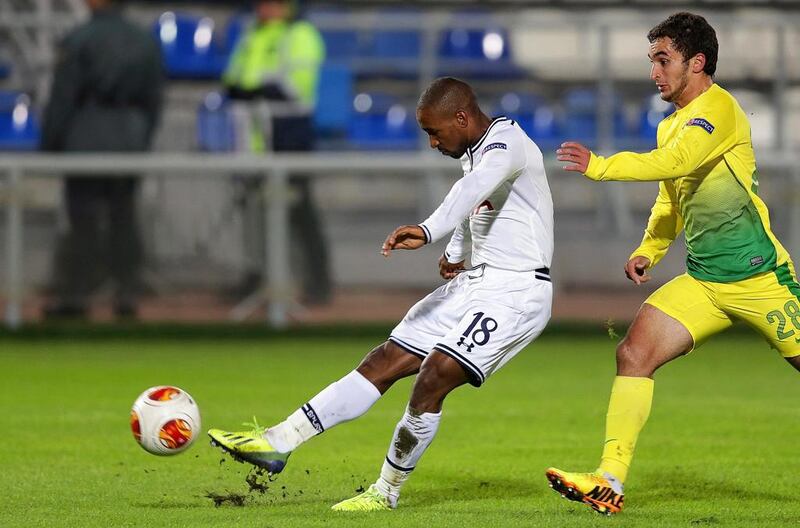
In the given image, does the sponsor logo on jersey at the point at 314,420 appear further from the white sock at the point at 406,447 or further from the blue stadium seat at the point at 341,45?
the blue stadium seat at the point at 341,45

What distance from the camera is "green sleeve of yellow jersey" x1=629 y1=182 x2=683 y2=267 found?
6.01 meters

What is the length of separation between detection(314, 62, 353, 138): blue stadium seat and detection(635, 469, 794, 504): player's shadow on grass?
11366mm

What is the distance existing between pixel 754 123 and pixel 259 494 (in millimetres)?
14107

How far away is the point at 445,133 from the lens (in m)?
5.64

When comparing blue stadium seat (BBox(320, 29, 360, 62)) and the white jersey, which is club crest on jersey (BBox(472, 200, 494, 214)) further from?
blue stadium seat (BBox(320, 29, 360, 62))

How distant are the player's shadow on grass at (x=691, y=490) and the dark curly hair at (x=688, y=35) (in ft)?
5.79

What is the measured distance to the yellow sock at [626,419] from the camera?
558 cm

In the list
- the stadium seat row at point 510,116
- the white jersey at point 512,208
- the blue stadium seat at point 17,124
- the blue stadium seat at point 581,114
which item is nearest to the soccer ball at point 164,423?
the white jersey at point 512,208

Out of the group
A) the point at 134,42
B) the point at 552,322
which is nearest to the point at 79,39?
the point at 134,42

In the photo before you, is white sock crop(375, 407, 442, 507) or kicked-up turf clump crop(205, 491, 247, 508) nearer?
white sock crop(375, 407, 442, 507)

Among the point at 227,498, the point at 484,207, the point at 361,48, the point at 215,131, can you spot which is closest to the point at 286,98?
the point at 215,131

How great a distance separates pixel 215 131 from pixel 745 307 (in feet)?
35.5

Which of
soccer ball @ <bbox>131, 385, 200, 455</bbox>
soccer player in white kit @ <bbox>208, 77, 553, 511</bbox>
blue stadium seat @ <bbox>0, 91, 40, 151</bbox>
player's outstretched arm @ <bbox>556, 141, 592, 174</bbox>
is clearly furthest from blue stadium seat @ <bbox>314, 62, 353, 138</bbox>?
player's outstretched arm @ <bbox>556, 141, 592, 174</bbox>

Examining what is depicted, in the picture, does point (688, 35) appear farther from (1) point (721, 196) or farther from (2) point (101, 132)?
(2) point (101, 132)
